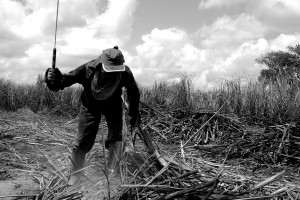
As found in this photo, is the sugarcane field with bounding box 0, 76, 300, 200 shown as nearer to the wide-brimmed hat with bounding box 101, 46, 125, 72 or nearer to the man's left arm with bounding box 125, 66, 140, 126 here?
the man's left arm with bounding box 125, 66, 140, 126

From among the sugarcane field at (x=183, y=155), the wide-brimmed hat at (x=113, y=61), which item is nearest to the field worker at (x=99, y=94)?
the wide-brimmed hat at (x=113, y=61)

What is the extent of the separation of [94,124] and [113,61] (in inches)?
29.9

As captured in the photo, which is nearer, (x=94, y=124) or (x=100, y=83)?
(x=100, y=83)

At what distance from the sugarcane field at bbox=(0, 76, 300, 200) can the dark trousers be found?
234 mm

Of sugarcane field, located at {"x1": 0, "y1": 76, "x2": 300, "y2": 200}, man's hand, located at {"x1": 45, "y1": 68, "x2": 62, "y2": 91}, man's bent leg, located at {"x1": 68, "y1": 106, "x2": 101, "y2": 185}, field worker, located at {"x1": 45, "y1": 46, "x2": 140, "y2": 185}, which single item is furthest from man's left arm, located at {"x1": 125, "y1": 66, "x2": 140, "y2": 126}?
man's hand, located at {"x1": 45, "y1": 68, "x2": 62, "y2": 91}

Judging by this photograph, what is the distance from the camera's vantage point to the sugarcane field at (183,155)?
309 centimetres

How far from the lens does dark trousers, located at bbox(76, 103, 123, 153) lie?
4.11m

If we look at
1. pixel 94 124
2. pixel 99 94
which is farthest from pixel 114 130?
pixel 99 94

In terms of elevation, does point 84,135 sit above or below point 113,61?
below

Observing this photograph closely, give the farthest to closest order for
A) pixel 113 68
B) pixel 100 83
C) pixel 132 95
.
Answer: pixel 132 95 < pixel 100 83 < pixel 113 68

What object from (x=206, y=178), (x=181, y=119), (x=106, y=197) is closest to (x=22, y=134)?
(x=181, y=119)

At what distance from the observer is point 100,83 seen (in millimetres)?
3955

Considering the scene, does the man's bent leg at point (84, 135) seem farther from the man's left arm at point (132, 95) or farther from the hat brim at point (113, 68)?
the hat brim at point (113, 68)

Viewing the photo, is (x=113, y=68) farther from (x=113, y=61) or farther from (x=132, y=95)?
(x=132, y=95)
